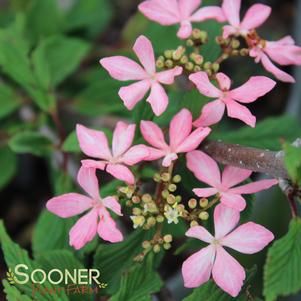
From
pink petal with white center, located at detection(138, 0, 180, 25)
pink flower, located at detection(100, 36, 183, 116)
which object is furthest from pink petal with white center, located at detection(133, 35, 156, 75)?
pink petal with white center, located at detection(138, 0, 180, 25)

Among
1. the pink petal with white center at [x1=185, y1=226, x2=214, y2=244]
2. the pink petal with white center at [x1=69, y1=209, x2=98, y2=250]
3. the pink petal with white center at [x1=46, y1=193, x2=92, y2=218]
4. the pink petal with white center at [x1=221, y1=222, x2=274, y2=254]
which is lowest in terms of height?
the pink petal with white center at [x1=221, y1=222, x2=274, y2=254]

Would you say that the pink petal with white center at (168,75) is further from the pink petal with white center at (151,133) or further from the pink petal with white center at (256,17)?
the pink petal with white center at (256,17)

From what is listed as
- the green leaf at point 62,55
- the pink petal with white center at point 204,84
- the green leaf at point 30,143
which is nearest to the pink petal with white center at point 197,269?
the pink petal with white center at point 204,84

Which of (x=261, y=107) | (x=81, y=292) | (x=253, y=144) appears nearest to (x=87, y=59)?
(x=261, y=107)

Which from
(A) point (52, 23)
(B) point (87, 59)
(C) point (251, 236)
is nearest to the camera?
(C) point (251, 236)

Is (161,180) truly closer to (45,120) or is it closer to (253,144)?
(253,144)

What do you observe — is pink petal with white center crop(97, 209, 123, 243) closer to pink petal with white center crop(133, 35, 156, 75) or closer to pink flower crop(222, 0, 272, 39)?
pink petal with white center crop(133, 35, 156, 75)

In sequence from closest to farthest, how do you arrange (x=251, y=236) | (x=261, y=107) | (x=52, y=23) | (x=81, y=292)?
1. (x=251, y=236)
2. (x=81, y=292)
3. (x=52, y=23)
4. (x=261, y=107)
